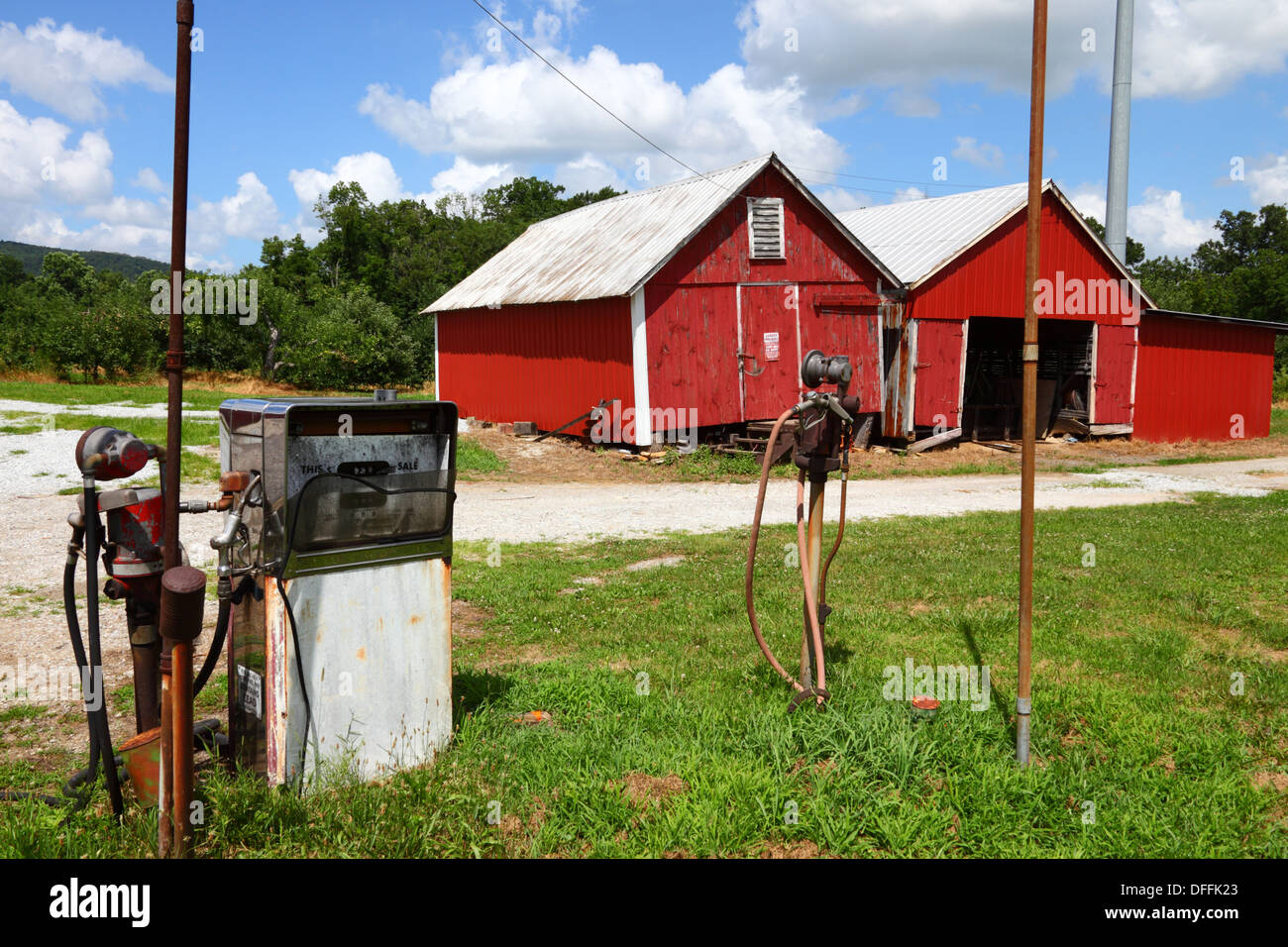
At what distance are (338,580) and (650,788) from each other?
158cm

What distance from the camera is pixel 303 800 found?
379cm

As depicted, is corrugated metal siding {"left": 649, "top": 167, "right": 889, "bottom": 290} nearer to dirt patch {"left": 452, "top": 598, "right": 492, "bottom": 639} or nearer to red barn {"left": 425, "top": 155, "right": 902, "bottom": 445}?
red barn {"left": 425, "top": 155, "right": 902, "bottom": 445}

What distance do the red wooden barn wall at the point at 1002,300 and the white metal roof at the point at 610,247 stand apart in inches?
57.7

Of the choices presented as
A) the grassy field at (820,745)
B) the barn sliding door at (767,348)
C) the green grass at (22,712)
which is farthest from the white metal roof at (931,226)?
the green grass at (22,712)

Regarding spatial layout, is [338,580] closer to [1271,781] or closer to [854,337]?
[1271,781]

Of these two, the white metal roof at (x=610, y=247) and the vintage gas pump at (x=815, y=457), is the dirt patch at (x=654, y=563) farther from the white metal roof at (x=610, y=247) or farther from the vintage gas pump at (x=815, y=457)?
the white metal roof at (x=610, y=247)

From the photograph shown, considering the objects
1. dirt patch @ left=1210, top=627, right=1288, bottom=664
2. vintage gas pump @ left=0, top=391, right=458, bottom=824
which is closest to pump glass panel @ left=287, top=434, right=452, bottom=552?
vintage gas pump @ left=0, top=391, right=458, bottom=824

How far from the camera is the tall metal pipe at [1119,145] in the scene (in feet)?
95.2

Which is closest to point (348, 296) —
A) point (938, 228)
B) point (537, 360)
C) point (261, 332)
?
point (261, 332)

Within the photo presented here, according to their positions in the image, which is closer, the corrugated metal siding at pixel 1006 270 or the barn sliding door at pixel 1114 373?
the corrugated metal siding at pixel 1006 270

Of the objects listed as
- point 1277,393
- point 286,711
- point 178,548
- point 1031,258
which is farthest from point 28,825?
point 1277,393

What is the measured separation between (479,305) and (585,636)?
17.4 meters

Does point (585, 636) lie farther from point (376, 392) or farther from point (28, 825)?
point (28, 825)

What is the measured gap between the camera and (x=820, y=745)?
4.34 meters
